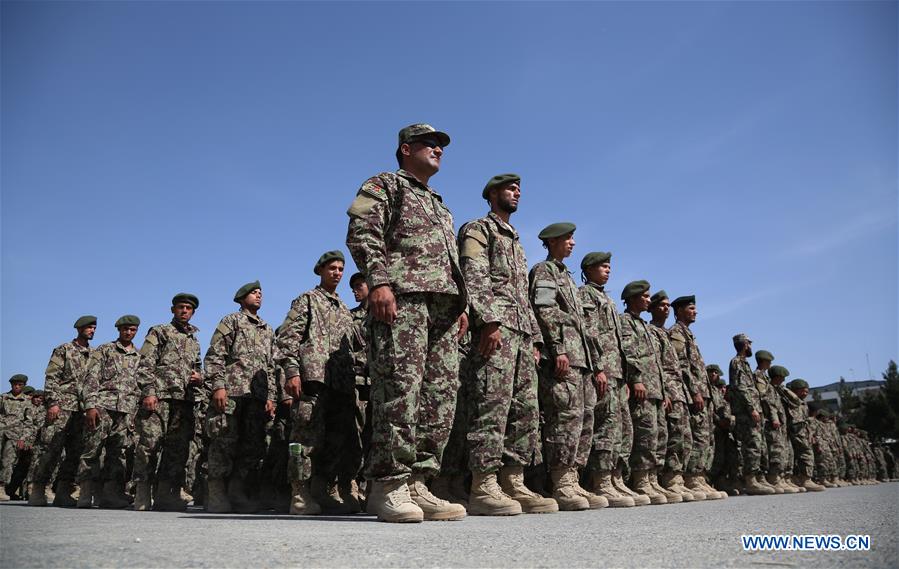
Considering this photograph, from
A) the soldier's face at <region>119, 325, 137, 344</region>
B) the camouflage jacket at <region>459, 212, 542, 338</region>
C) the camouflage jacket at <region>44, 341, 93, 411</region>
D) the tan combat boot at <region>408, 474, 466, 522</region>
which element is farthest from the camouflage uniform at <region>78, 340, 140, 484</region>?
the tan combat boot at <region>408, 474, 466, 522</region>

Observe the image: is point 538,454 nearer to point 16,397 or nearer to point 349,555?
point 349,555

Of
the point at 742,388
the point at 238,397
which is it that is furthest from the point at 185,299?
the point at 742,388

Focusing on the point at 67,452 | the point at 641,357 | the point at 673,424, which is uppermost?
the point at 641,357

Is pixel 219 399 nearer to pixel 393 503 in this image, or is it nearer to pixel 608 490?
pixel 393 503

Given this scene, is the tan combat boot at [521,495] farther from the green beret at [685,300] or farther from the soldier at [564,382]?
the green beret at [685,300]

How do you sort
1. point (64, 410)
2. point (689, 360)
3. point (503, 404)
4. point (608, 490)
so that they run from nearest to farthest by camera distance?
point (503, 404) < point (608, 490) < point (64, 410) < point (689, 360)

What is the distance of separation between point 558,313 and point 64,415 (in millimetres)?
7919

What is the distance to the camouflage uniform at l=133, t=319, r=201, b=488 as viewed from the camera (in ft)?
25.2

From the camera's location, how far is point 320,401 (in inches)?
226

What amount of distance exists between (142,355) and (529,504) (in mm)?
5548

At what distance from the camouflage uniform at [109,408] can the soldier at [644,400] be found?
6.89 m

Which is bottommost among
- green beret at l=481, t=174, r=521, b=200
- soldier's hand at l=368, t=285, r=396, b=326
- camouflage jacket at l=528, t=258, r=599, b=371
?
soldier's hand at l=368, t=285, r=396, b=326

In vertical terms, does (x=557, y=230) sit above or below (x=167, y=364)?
above

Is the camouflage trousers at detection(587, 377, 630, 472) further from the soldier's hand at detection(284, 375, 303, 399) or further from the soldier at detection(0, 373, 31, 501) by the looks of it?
the soldier at detection(0, 373, 31, 501)
